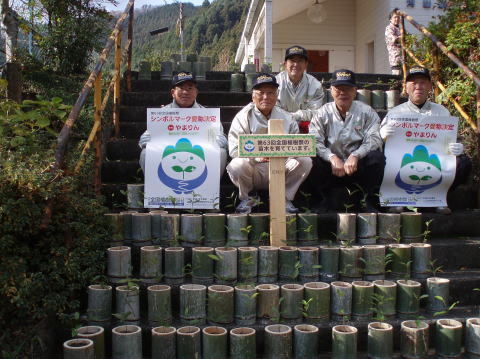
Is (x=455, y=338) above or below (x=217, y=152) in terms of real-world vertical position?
below

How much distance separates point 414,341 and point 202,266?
4.57ft

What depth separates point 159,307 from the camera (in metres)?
3.25

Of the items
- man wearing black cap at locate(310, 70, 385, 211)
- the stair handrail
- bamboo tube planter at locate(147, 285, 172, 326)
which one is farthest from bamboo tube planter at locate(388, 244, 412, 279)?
the stair handrail

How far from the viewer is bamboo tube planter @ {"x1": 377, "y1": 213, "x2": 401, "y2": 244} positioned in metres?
3.98

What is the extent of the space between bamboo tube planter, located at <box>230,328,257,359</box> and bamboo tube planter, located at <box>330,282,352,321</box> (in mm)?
624

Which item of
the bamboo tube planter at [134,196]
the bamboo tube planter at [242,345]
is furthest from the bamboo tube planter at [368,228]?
the bamboo tube planter at [134,196]

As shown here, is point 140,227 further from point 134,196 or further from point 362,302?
point 362,302

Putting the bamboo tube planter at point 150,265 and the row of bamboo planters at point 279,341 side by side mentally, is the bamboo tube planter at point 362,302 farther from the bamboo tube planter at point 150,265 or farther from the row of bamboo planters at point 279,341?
the bamboo tube planter at point 150,265

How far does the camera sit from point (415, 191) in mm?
4488

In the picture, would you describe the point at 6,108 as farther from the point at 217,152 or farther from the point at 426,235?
the point at 426,235

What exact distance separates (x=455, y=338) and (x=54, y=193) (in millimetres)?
2520

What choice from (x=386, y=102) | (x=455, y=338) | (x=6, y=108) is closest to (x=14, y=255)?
(x=6, y=108)

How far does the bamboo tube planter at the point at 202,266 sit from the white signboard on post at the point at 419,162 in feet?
5.49

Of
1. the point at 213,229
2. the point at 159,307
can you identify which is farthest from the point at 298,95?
the point at 159,307
